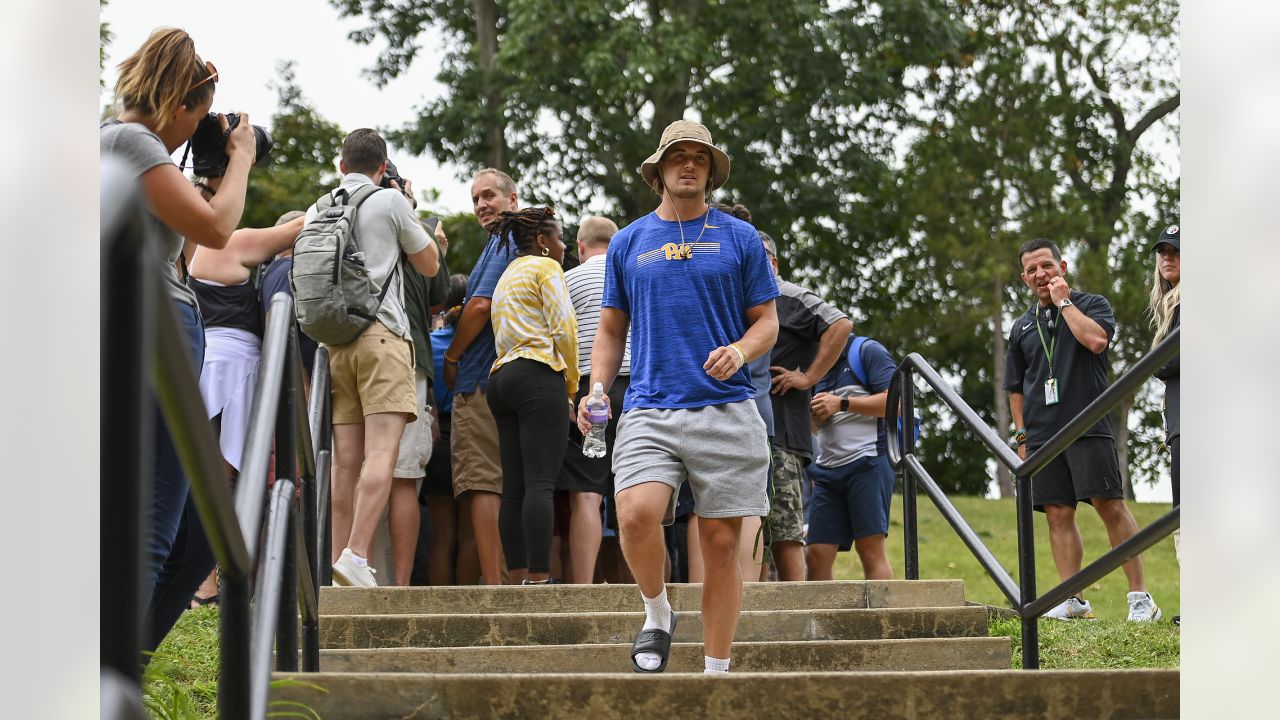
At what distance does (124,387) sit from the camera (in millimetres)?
1233

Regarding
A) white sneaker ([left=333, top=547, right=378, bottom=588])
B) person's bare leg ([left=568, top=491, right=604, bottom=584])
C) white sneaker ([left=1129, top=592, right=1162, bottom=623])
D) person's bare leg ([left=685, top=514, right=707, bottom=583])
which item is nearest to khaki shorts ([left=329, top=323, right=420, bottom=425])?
white sneaker ([left=333, top=547, right=378, bottom=588])

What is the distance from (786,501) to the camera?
6.74m

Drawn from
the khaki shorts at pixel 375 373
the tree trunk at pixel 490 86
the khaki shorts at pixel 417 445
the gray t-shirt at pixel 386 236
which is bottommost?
the khaki shorts at pixel 417 445

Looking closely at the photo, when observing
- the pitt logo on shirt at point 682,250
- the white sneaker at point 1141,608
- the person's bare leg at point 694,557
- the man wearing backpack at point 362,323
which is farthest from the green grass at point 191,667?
the white sneaker at point 1141,608

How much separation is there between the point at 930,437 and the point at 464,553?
20.3 m

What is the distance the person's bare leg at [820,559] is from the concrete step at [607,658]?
2.19 meters

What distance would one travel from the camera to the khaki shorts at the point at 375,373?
5594 millimetres

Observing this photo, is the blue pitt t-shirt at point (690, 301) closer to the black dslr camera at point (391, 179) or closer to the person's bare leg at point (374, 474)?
the person's bare leg at point (374, 474)

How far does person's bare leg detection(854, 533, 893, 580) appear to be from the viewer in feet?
22.8

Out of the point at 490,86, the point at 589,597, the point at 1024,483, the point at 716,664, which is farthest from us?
the point at 490,86

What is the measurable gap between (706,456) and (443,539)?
3.01 meters

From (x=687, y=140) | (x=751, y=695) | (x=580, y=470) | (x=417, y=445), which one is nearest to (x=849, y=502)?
(x=580, y=470)

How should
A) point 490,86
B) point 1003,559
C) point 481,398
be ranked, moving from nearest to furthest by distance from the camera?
point 481,398, point 1003,559, point 490,86

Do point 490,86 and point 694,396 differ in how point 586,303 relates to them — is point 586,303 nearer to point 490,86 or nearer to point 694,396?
point 694,396
